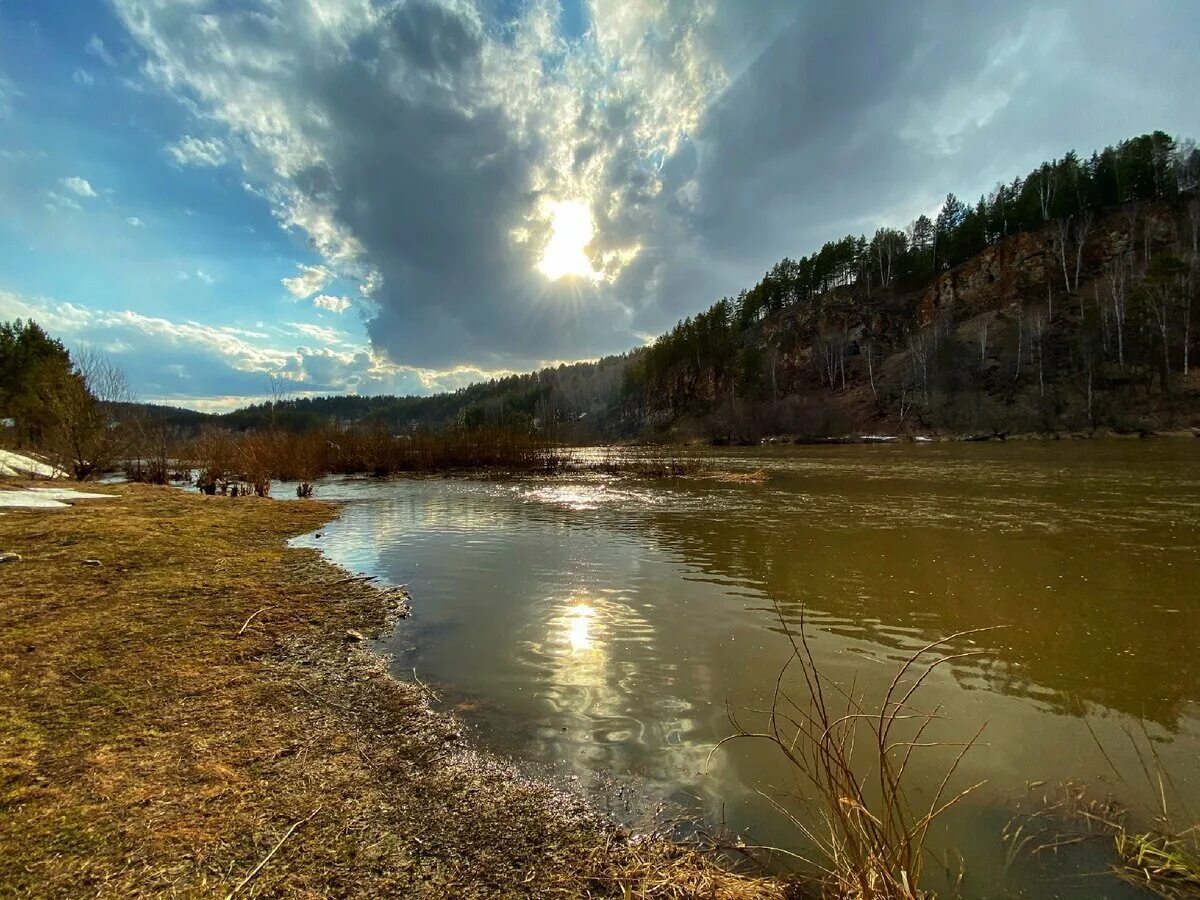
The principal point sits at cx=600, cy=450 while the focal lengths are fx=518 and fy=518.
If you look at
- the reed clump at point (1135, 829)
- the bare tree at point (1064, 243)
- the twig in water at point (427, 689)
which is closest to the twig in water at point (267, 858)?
the twig in water at point (427, 689)

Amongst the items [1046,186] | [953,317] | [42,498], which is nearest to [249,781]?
[42,498]

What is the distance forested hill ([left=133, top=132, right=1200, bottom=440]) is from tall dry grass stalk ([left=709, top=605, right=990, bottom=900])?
4788 centimetres

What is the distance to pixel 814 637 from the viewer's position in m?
6.59

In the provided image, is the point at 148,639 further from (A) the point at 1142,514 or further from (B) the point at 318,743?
(A) the point at 1142,514

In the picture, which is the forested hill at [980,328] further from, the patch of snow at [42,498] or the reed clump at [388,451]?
the patch of snow at [42,498]

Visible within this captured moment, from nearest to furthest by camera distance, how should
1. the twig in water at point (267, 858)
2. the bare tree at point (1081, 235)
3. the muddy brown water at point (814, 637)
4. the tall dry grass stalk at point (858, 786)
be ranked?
the tall dry grass stalk at point (858, 786), the twig in water at point (267, 858), the muddy brown water at point (814, 637), the bare tree at point (1081, 235)

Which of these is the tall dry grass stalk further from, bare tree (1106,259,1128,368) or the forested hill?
bare tree (1106,259,1128,368)

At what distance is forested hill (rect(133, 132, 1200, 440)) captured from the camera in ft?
185

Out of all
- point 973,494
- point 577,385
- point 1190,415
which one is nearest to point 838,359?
point 1190,415

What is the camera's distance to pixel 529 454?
40.9 metres

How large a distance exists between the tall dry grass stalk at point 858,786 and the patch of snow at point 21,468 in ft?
88.9

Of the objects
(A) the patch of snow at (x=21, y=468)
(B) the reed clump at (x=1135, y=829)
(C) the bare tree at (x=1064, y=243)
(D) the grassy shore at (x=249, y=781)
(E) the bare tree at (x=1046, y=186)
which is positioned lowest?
(B) the reed clump at (x=1135, y=829)

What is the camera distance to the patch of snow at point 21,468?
19717 millimetres

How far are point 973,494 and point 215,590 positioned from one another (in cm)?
2161
